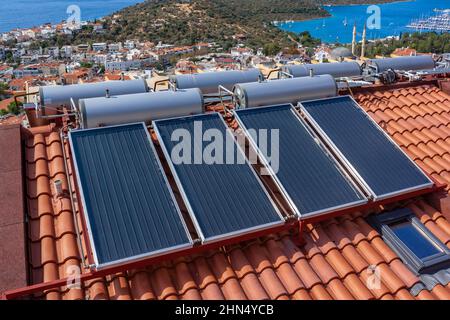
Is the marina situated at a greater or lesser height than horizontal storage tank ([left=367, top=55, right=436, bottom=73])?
greater

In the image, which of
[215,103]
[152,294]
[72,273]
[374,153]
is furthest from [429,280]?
[215,103]

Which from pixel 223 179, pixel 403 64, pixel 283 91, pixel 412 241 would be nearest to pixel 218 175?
pixel 223 179

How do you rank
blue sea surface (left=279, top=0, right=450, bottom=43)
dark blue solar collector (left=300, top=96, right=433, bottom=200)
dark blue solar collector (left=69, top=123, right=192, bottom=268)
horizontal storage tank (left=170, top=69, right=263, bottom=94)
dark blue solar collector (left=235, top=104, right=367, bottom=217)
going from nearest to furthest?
dark blue solar collector (left=69, top=123, right=192, bottom=268) < dark blue solar collector (left=235, top=104, right=367, bottom=217) < dark blue solar collector (left=300, top=96, right=433, bottom=200) < horizontal storage tank (left=170, top=69, right=263, bottom=94) < blue sea surface (left=279, top=0, right=450, bottom=43)

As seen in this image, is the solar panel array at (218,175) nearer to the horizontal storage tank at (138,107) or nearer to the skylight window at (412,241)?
the horizontal storage tank at (138,107)

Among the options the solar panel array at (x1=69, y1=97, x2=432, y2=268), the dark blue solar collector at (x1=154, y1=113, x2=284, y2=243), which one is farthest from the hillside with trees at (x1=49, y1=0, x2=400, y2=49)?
the dark blue solar collector at (x1=154, y1=113, x2=284, y2=243)

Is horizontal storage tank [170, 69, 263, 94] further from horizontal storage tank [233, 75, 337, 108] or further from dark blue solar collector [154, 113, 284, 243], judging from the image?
dark blue solar collector [154, 113, 284, 243]

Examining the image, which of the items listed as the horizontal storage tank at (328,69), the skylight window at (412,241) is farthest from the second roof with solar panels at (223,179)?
the horizontal storage tank at (328,69)

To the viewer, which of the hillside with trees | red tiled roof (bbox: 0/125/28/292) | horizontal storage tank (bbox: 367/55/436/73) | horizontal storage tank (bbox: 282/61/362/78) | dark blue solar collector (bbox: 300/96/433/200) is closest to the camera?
red tiled roof (bbox: 0/125/28/292)
